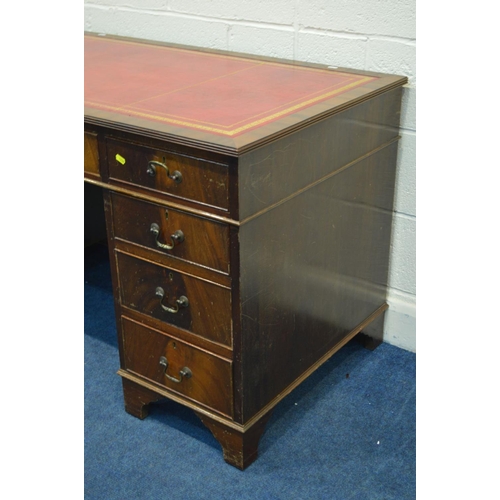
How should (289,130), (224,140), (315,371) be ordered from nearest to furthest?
(224,140) < (289,130) < (315,371)

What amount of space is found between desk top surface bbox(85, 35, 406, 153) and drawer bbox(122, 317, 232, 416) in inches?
22.8

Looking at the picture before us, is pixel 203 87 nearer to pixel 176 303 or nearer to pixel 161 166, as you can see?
Result: pixel 161 166

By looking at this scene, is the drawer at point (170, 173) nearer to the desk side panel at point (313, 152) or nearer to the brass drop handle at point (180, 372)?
the desk side panel at point (313, 152)

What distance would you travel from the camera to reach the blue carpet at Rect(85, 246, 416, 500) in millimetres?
1794

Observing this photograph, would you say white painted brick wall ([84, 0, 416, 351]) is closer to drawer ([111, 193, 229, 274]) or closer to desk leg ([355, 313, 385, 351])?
desk leg ([355, 313, 385, 351])

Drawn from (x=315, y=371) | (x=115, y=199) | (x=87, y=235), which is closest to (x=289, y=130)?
(x=115, y=199)

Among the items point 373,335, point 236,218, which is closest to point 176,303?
point 236,218

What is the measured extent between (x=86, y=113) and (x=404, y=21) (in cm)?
97

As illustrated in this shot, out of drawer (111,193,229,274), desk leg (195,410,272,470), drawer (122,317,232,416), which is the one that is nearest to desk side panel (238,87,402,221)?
drawer (111,193,229,274)

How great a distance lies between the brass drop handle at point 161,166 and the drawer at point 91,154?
20 cm

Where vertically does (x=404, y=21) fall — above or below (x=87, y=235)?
above

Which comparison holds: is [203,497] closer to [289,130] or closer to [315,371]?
[315,371]

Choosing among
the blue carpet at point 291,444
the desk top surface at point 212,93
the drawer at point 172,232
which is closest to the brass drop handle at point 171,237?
the drawer at point 172,232

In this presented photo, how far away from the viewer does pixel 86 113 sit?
5.77 feet
